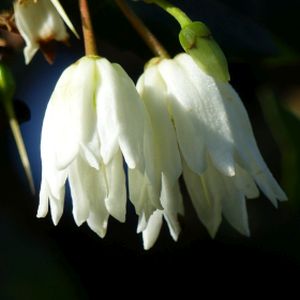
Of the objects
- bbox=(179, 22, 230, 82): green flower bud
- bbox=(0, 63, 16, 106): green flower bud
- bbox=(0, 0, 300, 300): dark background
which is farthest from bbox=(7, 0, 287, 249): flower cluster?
bbox=(0, 0, 300, 300): dark background

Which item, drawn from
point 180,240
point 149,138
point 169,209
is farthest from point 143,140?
point 180,240

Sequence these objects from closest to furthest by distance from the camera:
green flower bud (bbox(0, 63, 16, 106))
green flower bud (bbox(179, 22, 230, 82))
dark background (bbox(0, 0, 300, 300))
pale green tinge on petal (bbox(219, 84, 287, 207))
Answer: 1. green flower bud (bbox(179, 22, 230, 82))
2. pale green tinge on petal (bbox(219, 84, 287, 207))
3. green flower bud (bbox(0, 63, 16, 106))
4. dark background (bbox(0, 0, 300, 300))

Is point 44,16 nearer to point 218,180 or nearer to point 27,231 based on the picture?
point 218,180

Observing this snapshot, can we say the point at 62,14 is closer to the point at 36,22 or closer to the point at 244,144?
the point at 36,22

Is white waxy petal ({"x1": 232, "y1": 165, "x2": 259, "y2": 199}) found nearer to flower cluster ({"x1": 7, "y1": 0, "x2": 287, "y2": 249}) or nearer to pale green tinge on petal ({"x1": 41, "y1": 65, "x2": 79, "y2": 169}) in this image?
flower cluster ({"x1": 7, "y1": 0, "x2": 287, "y2": 249})

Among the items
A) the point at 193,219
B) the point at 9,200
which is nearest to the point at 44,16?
the point at 9,200

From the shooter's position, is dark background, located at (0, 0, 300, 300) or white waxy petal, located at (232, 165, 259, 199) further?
dark background, located at (0, 0, 300, 300)
